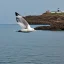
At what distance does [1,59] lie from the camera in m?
27.3

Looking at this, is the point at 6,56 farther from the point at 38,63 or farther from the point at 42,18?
Answer: the point at 42,18

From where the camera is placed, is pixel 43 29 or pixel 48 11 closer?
pixel 43 29

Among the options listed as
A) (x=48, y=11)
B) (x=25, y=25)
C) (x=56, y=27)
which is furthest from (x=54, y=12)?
(x=25, y=25)

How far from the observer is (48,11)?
522ft

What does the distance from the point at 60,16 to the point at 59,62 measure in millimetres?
118848

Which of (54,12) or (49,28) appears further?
(54,12)

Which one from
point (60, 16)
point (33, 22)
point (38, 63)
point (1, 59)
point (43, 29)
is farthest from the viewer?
point (33, 22)

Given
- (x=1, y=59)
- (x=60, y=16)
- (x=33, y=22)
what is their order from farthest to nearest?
(x=33, y=22) < (x=60, y=16) < (x=1, y=59)

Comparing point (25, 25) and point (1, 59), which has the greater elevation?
point (25, 25)

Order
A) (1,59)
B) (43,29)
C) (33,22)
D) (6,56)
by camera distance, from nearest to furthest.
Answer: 1. (1,59)
2. (6,56)
3. (43,29)
4. (33,22)

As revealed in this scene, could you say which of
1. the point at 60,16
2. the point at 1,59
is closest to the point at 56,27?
the point at 60,16

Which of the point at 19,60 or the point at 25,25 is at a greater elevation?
the point at 25,25

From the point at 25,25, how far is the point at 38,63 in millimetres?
5849

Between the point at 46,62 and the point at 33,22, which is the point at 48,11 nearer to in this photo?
the point at 33,22
